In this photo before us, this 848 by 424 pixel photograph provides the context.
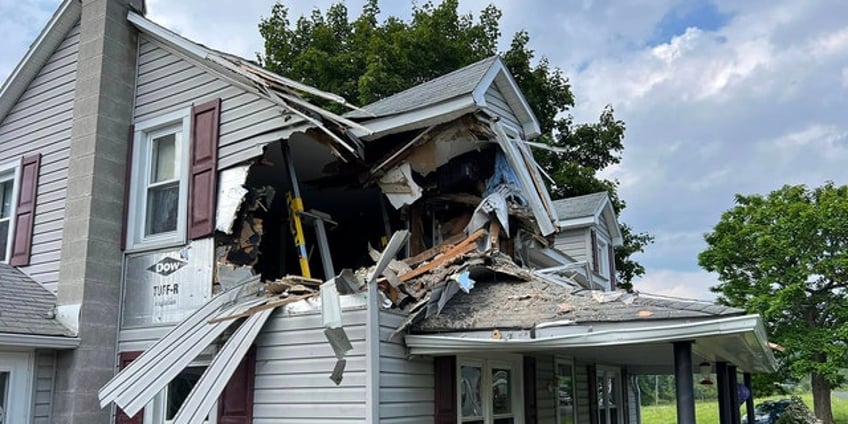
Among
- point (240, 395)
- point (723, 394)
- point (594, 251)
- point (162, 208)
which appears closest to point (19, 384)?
point (162, 208)

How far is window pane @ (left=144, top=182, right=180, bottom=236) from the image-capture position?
758 centimetres

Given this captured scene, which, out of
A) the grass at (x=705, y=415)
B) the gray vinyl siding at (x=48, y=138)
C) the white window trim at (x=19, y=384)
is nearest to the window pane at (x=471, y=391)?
the white window trim at (x=19, y=384)

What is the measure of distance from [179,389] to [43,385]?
145 centimetres

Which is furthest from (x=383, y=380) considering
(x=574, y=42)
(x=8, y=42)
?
(x=574, y=42)

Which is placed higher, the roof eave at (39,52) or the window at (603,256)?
the roof eave at (39,52)

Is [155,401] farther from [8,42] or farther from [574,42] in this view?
[574,42]

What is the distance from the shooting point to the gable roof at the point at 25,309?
6.68 metres

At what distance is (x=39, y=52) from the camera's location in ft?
28.6

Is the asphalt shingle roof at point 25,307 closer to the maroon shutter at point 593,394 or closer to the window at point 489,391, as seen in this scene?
the window at point 489,391

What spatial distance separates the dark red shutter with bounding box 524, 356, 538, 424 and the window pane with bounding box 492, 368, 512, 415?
0.28 m

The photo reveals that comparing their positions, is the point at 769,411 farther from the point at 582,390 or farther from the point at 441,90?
the point at 441,90

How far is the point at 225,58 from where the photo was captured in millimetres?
7422

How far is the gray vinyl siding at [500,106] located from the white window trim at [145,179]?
375 centimetres

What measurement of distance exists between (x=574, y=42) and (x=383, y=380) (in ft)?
51.4
